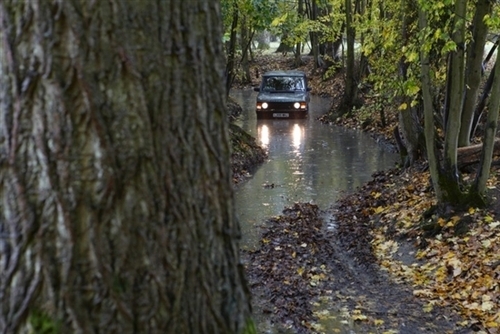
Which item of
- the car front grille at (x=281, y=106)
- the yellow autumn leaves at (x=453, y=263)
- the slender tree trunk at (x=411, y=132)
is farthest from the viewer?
the car front grille at (x=281, y=106)

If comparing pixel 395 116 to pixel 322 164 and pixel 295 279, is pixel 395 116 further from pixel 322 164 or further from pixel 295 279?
pixel 295 279

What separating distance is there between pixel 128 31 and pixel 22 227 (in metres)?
0.66

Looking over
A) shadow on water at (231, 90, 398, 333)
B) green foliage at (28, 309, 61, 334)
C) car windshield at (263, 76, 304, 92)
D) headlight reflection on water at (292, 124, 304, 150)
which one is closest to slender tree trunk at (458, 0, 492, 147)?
shadow on water at (231, 90, 398, 333)

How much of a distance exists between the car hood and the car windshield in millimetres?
214

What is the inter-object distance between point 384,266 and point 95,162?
7.33m

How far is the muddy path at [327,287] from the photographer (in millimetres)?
6238

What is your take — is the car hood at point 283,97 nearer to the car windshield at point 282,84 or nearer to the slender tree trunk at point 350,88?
the car windshield at point 282,84

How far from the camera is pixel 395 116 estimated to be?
21.8 meters

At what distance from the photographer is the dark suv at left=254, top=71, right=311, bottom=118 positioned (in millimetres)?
23062

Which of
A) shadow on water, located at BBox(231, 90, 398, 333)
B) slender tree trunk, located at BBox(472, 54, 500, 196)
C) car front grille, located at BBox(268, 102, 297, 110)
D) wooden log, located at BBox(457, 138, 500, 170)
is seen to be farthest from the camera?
car front grille, located at BBox(268, 102, 297, 110)

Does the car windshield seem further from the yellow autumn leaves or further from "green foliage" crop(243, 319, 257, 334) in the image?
"green foliage" crop(243, 319, 257, 334)

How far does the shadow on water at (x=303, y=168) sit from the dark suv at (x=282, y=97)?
0.40 m

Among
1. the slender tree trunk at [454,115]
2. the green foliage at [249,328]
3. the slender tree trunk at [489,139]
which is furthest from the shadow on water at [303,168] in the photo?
the green foliage at [249,328]

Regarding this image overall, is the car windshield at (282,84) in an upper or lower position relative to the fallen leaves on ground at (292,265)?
upper
